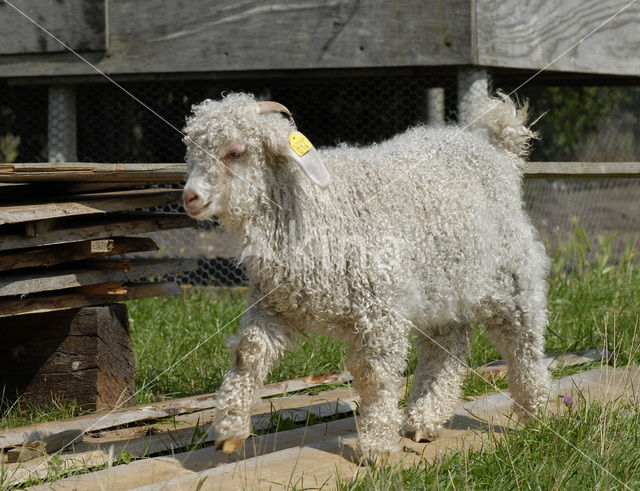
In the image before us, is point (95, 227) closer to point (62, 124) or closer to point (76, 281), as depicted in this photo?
point (76, 281)

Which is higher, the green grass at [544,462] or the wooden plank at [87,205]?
the wooden plank at [87,205]

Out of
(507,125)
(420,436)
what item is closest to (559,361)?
(420,436)

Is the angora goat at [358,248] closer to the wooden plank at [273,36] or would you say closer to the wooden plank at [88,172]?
the wooden plank at [88,172]

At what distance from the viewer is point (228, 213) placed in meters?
2.89

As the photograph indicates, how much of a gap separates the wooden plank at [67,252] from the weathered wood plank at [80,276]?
0.06 m

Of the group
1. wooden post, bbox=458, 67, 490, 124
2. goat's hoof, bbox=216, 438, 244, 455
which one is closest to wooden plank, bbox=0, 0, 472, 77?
wooden post, bbox=458, 67, 490, 124

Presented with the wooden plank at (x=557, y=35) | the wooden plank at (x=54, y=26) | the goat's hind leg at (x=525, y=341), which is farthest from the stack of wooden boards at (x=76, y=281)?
the wooden plank at (x=557, y=35)

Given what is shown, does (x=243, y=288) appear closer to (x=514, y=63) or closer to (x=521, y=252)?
(x=514, y=63)

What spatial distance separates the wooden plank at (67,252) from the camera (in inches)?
145

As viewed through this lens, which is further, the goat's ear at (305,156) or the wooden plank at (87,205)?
the wooden plank at (87,205)

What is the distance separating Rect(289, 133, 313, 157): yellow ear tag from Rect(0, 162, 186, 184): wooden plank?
108 cm

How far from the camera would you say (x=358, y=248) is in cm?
298

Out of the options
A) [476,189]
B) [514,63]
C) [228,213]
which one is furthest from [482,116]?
[514,63]

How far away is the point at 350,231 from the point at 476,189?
2.28ft
